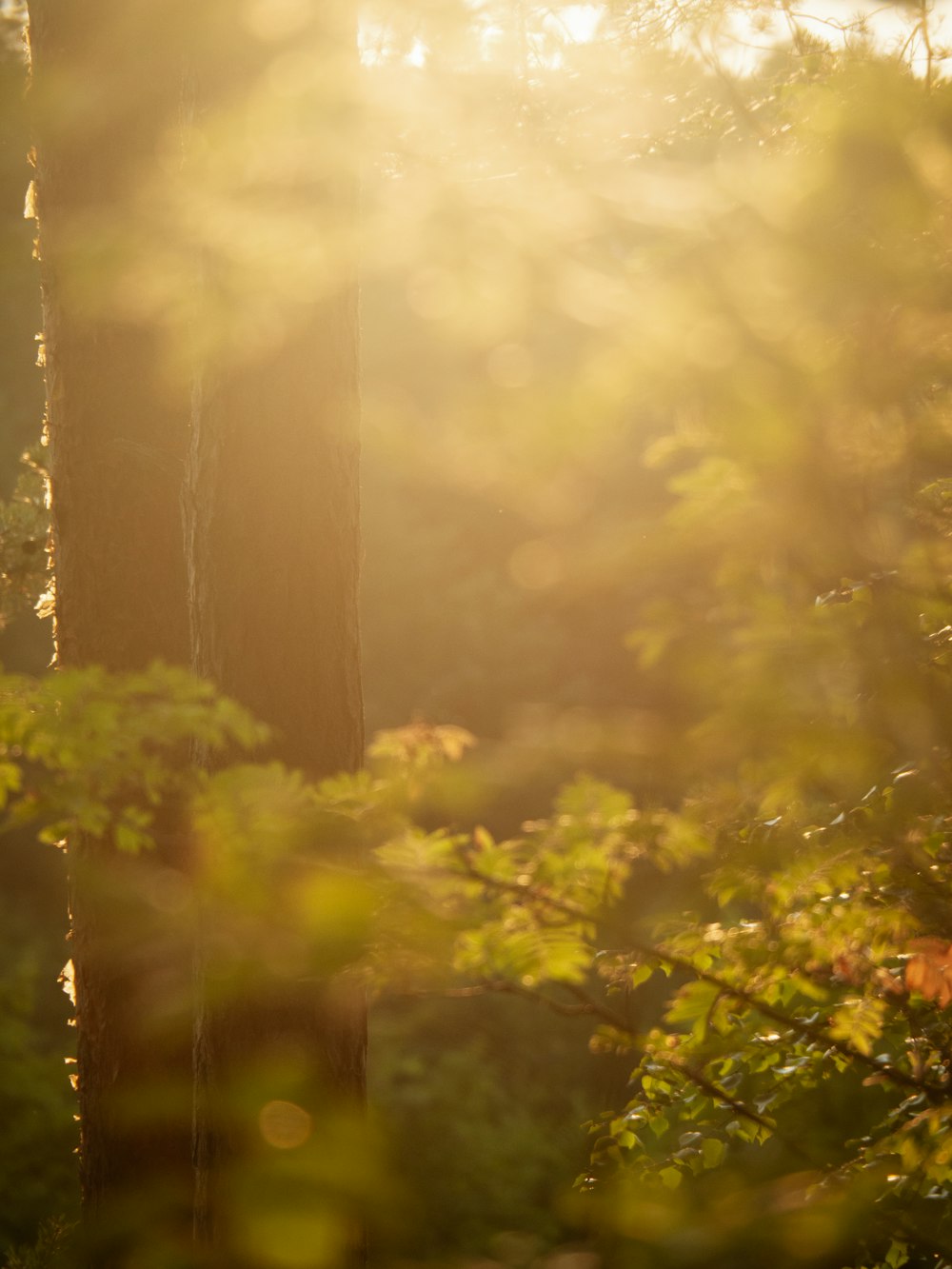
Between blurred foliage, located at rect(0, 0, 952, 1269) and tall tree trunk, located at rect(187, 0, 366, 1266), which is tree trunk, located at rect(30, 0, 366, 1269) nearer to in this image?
tall tree trunk, located at rect(187, 0, 366, 1266)

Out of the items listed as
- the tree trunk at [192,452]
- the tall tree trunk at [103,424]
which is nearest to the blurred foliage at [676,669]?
the tree trunk at [192,452]

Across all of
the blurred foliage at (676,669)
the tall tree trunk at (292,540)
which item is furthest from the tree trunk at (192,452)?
the blurred foliage at (676,669)

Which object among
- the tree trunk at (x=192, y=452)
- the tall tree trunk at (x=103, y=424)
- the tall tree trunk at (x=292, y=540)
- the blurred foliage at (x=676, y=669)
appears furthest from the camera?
the tall tree trunk at (x=103, y=424)

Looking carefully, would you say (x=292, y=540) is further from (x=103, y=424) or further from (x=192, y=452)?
(x=103, y=424)

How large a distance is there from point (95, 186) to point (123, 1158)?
158 inches

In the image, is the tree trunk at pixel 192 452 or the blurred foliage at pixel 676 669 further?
the tree trunk at pixel 192 452

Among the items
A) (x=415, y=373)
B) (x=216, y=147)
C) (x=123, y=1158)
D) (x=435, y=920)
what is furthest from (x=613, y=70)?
(x=415, y=373)

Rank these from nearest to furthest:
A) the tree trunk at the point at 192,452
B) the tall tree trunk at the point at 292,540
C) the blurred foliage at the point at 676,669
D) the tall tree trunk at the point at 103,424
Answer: the blurred foliage at the point at 676,669
the tree trunk at the point at 192,452
the tall tree trunk at the point at 292,540
the tall tree trunk at the point at 103,424

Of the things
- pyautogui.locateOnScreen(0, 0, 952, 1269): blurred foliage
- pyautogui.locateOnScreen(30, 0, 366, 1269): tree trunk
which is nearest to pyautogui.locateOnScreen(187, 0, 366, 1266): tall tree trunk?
pyautogui.locateOnScreen(30, 0, 366, 1269): tree trunk

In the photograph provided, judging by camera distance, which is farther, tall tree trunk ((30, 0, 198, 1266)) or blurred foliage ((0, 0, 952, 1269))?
tall tree trunk ((30, 0, 198, 1266))

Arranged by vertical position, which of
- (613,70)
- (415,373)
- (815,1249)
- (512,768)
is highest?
(415,373)

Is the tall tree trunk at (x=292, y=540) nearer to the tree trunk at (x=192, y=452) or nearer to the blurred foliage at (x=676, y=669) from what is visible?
the tree trunk at (x=192, y=452)

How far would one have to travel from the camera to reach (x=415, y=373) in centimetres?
1823

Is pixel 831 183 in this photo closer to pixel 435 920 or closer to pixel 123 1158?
pixel 435 920
